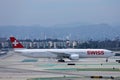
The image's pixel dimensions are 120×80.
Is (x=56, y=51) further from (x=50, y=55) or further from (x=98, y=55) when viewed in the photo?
(x=98, y=55)

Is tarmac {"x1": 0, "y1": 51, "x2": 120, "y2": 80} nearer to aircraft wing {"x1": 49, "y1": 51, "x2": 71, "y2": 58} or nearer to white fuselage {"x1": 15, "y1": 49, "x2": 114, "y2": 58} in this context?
white fuselage {"x1": 15, "y1": 49, "x2": 114, "y2": 58}

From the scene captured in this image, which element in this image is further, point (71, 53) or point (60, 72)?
point (71, 53)

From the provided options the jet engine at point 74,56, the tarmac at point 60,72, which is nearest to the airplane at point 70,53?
the jet engine at point 74,56

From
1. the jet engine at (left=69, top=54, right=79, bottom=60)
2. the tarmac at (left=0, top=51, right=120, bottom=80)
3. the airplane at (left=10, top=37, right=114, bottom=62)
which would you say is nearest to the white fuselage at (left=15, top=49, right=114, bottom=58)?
the airplane at (left=10, top=37, right=114, bottom=62)

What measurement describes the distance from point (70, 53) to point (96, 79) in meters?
46.5

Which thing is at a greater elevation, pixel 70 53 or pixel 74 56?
pixel 70 53

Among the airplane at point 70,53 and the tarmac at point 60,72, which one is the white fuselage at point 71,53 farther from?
the tarmac at point 60,72

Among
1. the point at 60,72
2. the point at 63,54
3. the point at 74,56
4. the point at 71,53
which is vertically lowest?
the point at 60,72

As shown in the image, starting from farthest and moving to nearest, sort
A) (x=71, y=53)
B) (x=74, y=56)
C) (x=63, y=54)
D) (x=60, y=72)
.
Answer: (x=63, y=54) → (x=71, y=53) → (x=74, y=56) → (x=60, y=72)

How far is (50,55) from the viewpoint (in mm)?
92438

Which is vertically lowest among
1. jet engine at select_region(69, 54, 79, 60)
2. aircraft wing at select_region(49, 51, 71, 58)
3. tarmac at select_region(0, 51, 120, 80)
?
tarmac at select_region(0, 51, 120, 80)

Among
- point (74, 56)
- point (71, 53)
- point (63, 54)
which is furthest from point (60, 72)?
point (63, 54)

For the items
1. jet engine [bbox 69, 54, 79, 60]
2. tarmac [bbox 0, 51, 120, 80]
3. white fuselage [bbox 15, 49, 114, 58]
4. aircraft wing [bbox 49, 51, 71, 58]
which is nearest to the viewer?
tarmac [bbox 0, 51, 120, 80]

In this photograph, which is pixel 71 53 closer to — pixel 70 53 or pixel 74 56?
pixel 70 53
